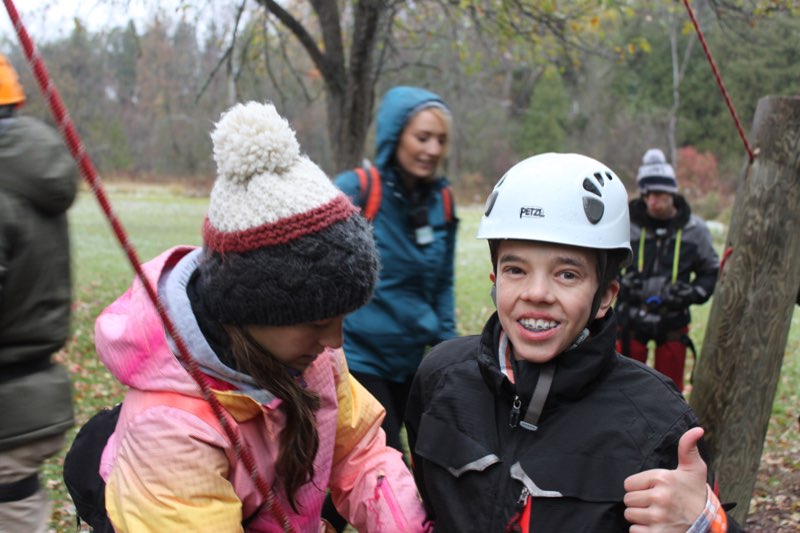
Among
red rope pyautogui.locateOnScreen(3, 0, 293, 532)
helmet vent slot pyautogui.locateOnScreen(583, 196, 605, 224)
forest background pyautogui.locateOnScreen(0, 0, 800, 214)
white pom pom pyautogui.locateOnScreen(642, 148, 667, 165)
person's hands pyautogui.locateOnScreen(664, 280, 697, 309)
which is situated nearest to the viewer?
red rope pyautogui.locateOnScreen(3, 0, 293, 532)

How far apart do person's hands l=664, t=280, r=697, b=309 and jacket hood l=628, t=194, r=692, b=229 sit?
1.52 ft

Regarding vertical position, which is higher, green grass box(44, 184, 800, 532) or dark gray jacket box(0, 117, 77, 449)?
dark gray jacket box(0, 117, 77, 449)

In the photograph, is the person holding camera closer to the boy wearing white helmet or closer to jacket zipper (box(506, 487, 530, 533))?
the boy wearing white helmet

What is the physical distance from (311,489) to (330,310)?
631 mm

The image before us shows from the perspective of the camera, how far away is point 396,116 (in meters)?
4.23

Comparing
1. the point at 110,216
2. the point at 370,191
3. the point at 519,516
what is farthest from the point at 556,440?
→ the point at 370,191

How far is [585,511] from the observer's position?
207cm

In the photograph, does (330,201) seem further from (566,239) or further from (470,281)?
(470,281)

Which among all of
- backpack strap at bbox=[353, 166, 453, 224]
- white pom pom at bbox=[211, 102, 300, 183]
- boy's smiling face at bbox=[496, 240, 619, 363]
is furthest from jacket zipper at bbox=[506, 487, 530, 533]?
backpack strap at bbox=[353, 166, 453, 224]

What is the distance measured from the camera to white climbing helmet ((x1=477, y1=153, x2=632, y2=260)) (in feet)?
7.43

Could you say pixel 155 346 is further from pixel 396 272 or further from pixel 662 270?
pixel 662 270

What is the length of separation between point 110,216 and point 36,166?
694mm

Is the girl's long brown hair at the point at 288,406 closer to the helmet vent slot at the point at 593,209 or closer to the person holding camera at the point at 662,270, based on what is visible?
the helmet vent slot at the point at 593,209

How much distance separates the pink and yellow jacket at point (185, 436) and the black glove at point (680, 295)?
4295mm
